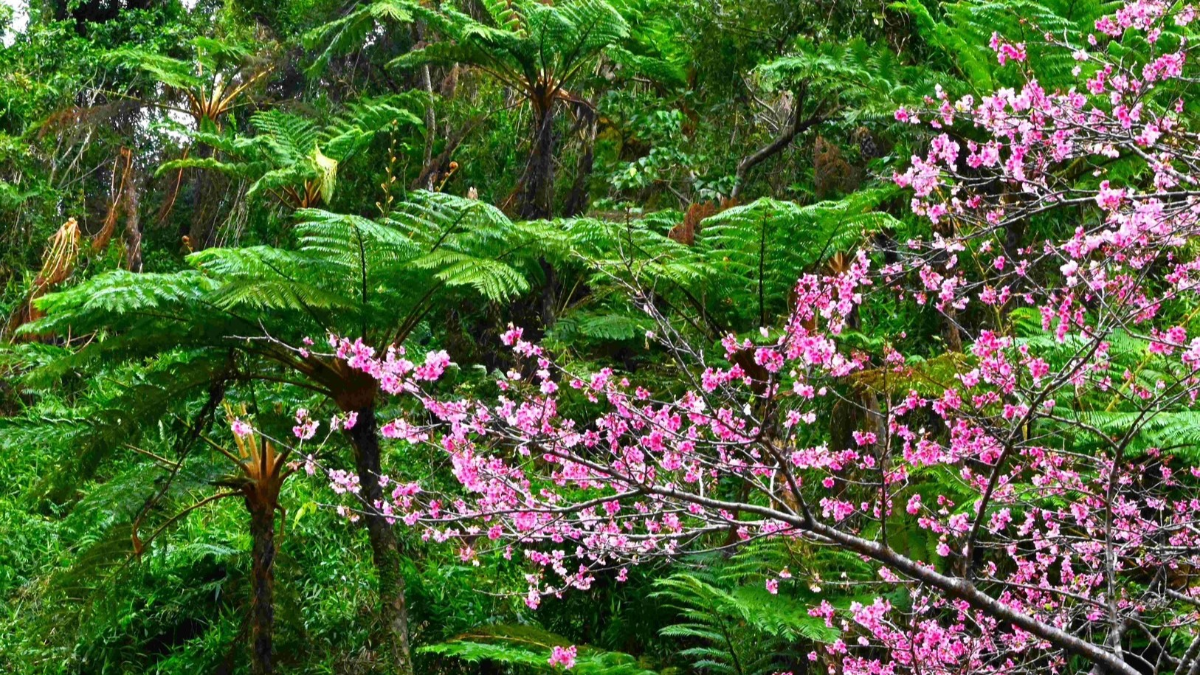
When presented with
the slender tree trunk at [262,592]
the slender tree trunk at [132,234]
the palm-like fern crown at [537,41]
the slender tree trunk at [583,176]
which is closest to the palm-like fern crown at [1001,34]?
the palm-like fern crown at [537,41]

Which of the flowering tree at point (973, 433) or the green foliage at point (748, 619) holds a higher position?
the flowering tree at point (973, 433)

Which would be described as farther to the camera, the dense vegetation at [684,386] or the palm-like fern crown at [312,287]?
the palm-like fern crown at [312,287]

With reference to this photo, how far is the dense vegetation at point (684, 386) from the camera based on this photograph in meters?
2.27

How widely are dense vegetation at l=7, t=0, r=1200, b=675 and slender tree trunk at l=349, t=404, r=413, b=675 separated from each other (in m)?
0.02

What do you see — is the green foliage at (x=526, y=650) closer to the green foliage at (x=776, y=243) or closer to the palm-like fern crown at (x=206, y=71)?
the green foliage at (x=776, y=243)

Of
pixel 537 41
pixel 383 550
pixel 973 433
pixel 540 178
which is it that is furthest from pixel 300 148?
pixel 973 433

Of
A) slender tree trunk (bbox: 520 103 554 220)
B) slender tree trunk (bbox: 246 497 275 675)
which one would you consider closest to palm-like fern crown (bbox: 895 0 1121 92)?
slender tree trunk (bbox: 520 103 554 220)

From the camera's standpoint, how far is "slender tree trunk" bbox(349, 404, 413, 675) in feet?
10.9

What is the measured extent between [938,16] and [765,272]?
2230 millimetres

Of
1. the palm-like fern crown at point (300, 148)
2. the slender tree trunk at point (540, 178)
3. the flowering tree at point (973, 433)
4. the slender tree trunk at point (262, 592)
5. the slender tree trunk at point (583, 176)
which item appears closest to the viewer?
the flowering tree at point (973, 433)

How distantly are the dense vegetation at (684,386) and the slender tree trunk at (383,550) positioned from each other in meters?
0.02

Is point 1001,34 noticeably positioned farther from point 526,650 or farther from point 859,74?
point 526,650

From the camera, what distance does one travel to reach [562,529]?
7.36 ft

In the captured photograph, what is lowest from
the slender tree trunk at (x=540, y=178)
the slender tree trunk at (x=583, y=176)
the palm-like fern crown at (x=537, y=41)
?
the slender tree trunk at (x=583, y=176)
